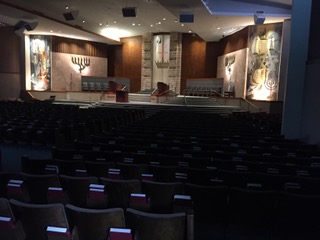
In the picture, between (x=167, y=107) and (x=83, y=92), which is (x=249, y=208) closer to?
(x=167, y=107)

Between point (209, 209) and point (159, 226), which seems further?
point (209, 209)

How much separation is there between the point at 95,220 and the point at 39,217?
0.41 m

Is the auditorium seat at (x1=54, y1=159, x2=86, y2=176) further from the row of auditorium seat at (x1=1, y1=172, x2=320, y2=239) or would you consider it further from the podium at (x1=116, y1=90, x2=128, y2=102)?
the podium at (x1=116, y1=90, x2=128, y2=102)

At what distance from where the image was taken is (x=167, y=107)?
15328 millimetres

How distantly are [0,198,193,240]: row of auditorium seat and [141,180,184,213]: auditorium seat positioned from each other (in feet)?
2.32

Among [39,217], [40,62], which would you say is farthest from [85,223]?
[40,62]

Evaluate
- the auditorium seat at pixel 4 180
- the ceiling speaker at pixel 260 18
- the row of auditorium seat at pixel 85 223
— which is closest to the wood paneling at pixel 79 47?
the ceiling speaker at pixel 260 18

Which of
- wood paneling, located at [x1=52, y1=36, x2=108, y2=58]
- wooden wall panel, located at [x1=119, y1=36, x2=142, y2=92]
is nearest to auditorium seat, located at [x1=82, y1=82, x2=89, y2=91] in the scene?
wood paneling, located at [x1=52, y1=36, x2=108, y2=58]

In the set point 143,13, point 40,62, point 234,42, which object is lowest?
point 40,62

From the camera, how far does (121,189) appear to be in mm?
2615

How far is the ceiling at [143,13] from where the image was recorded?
1329 centimetres

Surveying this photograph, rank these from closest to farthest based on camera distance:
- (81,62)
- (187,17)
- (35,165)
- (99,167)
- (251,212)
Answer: (251,212) < (99,167) < (35,165) < (187,17) < (81,62)

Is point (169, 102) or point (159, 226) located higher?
point (169, 102)

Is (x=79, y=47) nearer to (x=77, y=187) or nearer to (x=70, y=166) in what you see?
(x=70, y=166)
